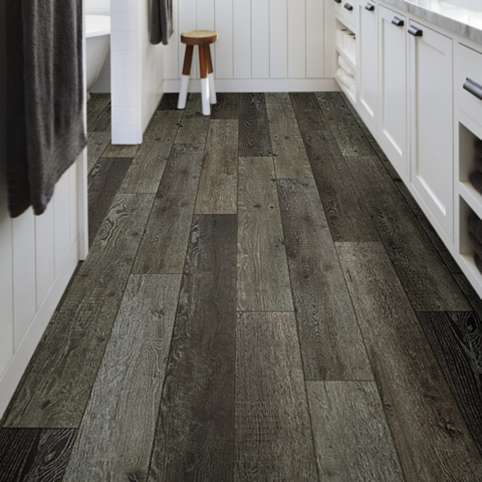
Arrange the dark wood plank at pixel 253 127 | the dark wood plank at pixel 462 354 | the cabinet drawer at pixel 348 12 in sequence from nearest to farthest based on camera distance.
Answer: the dark wood plank at pixel 462 354, the dark wood plank at pixel 253 127, the cabinet drawer at pixel 348 12

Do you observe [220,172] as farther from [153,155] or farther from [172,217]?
[172,217]

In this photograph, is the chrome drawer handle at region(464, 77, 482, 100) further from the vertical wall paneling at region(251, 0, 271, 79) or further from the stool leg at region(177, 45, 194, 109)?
the vertical wall paneling at region(251, 0, 271, 79)

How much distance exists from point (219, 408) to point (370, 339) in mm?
482

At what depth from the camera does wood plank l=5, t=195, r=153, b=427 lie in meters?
1.49

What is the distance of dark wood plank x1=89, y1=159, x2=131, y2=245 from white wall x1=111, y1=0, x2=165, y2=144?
318 millimetres

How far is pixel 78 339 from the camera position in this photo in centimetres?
178

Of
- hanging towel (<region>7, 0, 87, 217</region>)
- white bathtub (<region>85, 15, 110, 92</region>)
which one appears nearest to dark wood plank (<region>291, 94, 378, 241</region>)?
hanging towel (<region>7, 0, 87, 217</region>)

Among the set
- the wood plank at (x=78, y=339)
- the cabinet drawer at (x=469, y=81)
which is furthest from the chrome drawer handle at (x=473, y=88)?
the wood plank at (x=78, y=339)

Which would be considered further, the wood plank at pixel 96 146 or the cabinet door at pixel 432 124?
the wood plank at pixel 96 146

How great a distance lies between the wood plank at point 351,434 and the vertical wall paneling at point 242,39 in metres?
3.74

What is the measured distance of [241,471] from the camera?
1298 millimetres

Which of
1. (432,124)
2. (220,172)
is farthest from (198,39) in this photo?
(432,124)

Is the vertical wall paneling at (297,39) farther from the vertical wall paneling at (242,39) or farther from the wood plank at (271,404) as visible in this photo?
the wood plank at (271,404)

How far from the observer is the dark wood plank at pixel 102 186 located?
2.61m
